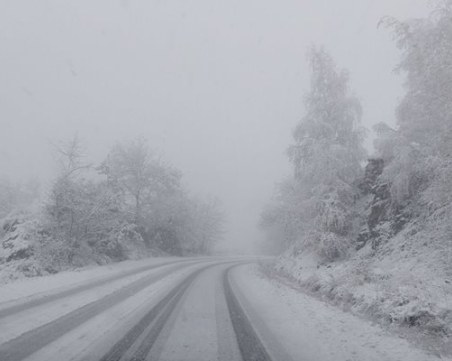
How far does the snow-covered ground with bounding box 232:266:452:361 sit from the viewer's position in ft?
24.1

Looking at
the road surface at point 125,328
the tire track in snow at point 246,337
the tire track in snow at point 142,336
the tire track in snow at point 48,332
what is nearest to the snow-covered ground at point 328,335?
the tire track in snow at point 246,337

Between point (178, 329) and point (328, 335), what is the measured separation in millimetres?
3426

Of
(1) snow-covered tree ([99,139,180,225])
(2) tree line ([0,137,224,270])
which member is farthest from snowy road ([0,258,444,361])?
(1) snow-covered tree ([99,139,180,225])

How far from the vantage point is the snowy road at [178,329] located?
7.20 meters

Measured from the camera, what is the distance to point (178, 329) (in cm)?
925

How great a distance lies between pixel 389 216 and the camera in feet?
61.2

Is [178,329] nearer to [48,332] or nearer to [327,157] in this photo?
[48,332]

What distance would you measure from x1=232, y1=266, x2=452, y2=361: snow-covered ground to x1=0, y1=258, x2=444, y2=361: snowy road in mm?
19

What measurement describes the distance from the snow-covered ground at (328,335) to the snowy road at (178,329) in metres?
0.02

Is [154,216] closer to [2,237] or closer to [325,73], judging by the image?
[2,237]

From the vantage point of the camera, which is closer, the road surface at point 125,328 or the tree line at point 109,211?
the road surface at point 125,328

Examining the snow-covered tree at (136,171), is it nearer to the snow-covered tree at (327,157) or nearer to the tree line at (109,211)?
the tree line at (109,211)

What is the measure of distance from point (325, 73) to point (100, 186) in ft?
58.0

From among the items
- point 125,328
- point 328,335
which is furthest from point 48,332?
point 328,335
